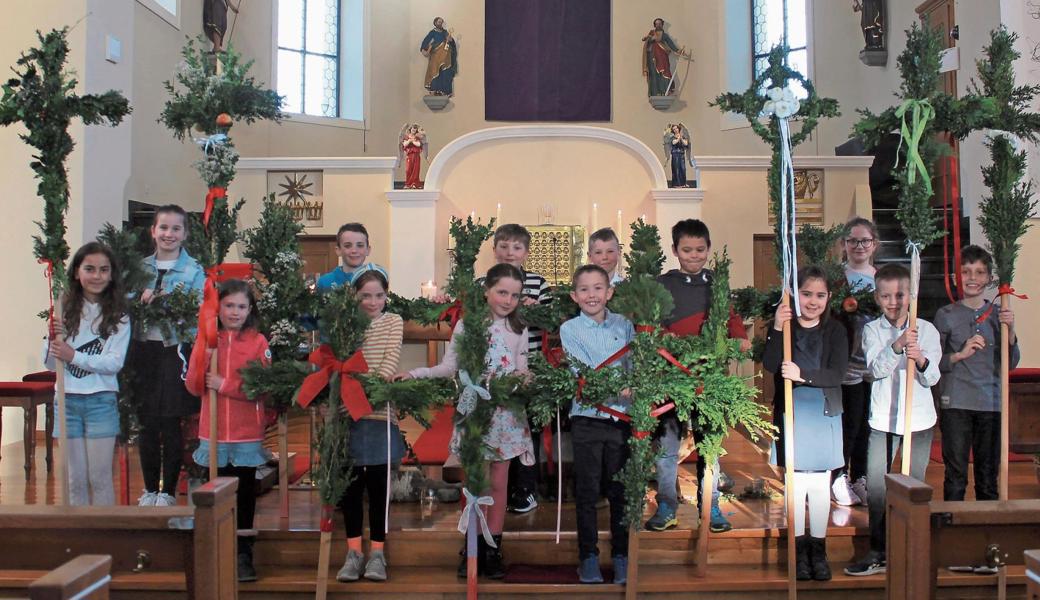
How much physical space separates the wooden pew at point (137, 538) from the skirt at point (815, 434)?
233 cm

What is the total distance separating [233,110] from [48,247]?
3.14 ft

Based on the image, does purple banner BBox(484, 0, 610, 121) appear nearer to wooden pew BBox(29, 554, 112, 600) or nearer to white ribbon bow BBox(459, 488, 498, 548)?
white ribbon bow BBox(459, 488, 498, 548)

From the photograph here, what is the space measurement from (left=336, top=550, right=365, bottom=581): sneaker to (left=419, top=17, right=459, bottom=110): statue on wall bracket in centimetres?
952

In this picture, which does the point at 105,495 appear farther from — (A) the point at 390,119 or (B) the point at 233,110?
(A) the point at 390,119

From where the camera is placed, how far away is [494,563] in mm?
3725

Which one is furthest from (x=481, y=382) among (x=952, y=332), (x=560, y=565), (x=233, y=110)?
(x=952, y=332)

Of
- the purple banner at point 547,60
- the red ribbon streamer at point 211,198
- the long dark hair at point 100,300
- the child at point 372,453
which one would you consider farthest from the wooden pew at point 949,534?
the purple banner at point 547,60

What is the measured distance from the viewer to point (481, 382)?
3500 millimetres

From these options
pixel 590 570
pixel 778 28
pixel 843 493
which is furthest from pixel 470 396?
pixel 778 28

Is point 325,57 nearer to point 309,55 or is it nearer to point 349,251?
point 309,55

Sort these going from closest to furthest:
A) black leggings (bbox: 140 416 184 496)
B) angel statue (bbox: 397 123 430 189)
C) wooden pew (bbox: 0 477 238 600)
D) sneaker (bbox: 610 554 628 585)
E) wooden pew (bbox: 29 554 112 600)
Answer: wooden pew (bbox: 29 554 112 600) < wooden pew (bbox: 0 477 238 600) < sneaker (bbox: 610 554 628 585) < black leggings (bbox: 140 416 184 496) < angel statue (bbox: 397 123 430 189)

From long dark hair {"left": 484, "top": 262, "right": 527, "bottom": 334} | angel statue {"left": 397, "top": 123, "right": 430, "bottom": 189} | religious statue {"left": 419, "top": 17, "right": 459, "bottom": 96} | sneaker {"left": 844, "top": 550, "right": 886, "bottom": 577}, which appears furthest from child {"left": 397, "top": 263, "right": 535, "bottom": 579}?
religious statue {"left": 419, "top": 17, "right": 459, "bottom": 96}

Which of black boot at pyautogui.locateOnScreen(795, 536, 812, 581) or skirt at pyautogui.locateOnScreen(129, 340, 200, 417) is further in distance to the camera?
skirt at pyautogui.locateOnScreen(129, 340, 200, 417)

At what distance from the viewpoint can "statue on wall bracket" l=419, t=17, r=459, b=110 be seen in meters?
12.2
